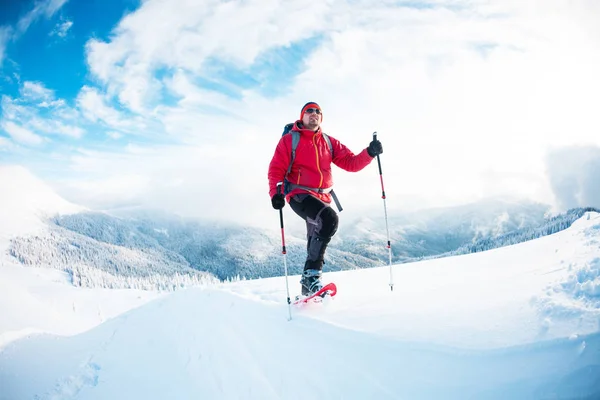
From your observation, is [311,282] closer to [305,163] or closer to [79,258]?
[305,163]

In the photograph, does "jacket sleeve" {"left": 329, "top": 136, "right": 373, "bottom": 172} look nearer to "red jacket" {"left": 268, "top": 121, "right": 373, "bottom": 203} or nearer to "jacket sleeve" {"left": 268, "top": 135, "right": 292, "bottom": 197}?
"red jacket" {"left": 268, "top": 121, "right": 373, "bottom": 203}

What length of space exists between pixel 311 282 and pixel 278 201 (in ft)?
5.36

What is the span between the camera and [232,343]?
4.26m

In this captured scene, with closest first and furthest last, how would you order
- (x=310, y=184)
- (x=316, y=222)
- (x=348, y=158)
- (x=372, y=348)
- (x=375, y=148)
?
(x=372, y=348), (x=316, y=222), (x=310, y=184), (x=375, y=148), (x=348, y=158)

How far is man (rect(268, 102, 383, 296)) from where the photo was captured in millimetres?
5070

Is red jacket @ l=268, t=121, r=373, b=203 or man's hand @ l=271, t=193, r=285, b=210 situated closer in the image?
man's hand @ l=271, t=193, r=285, b=210

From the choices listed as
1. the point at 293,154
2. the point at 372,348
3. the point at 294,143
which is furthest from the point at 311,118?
the point at 372,348

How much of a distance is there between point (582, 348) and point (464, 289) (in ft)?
6.16

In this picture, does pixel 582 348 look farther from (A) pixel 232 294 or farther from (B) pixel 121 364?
(B) pixel 121 364

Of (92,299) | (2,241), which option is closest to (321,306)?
(92,299)

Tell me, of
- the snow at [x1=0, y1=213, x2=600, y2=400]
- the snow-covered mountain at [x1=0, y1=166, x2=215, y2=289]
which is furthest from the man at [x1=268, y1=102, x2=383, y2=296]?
the snow-covered mountain at [x1=0, y1=166, x2=215, y2=289]

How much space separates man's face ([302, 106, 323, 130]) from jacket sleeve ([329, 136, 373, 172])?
1.96ft

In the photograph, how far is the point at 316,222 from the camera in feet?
16.6

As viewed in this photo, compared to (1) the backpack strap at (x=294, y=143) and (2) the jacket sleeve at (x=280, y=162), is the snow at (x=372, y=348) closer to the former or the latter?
(2) the jacket sleeve at (x=280, y=162)
